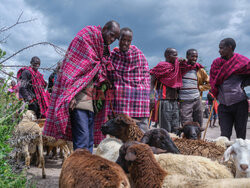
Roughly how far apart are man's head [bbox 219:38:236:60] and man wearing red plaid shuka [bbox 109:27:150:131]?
171 centimetres

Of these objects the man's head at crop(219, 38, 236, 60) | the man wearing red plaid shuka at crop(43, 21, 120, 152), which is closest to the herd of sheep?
the man wearing red plaid shuka at crop(43, 21, 120, 152)

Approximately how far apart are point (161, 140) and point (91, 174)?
5.25ft

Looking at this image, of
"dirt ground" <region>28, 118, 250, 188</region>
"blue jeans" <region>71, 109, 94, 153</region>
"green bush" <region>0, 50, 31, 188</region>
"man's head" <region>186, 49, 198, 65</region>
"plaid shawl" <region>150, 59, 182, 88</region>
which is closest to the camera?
"green bush" <region>0, 50, 31, 188</region>

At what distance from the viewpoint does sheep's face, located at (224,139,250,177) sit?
274 cm

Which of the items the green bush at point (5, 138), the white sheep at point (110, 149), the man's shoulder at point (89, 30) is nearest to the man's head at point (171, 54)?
the man's shoulder at point (89, 30)

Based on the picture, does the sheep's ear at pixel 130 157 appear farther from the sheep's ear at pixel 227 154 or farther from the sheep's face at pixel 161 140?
the sheep's ear at pixel 227 154

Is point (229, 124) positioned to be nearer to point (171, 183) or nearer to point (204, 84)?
point (204, 84)

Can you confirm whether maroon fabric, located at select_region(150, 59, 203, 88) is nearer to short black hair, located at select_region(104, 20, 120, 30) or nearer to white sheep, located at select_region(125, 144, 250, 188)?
short black hair, located at select_region(104, 20, 120, 30)

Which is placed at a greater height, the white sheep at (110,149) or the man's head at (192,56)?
the man's head at (192,56)

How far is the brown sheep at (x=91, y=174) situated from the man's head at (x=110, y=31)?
6.80 ft

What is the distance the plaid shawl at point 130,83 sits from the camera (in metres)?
4.68

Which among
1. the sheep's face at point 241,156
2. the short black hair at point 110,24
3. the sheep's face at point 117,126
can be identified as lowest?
the sheep's face at point 241,156

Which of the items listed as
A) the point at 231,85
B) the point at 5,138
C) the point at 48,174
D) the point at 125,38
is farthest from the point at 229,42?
the point at 48,174

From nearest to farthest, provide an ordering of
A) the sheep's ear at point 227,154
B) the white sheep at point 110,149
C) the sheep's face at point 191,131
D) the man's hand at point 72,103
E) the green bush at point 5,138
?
the green bush at point 5,138
the sheep's ear at point 227,154
the man's hand at point 72,103
the white sheep at point 110,149
the sheep's face at point 191,131
